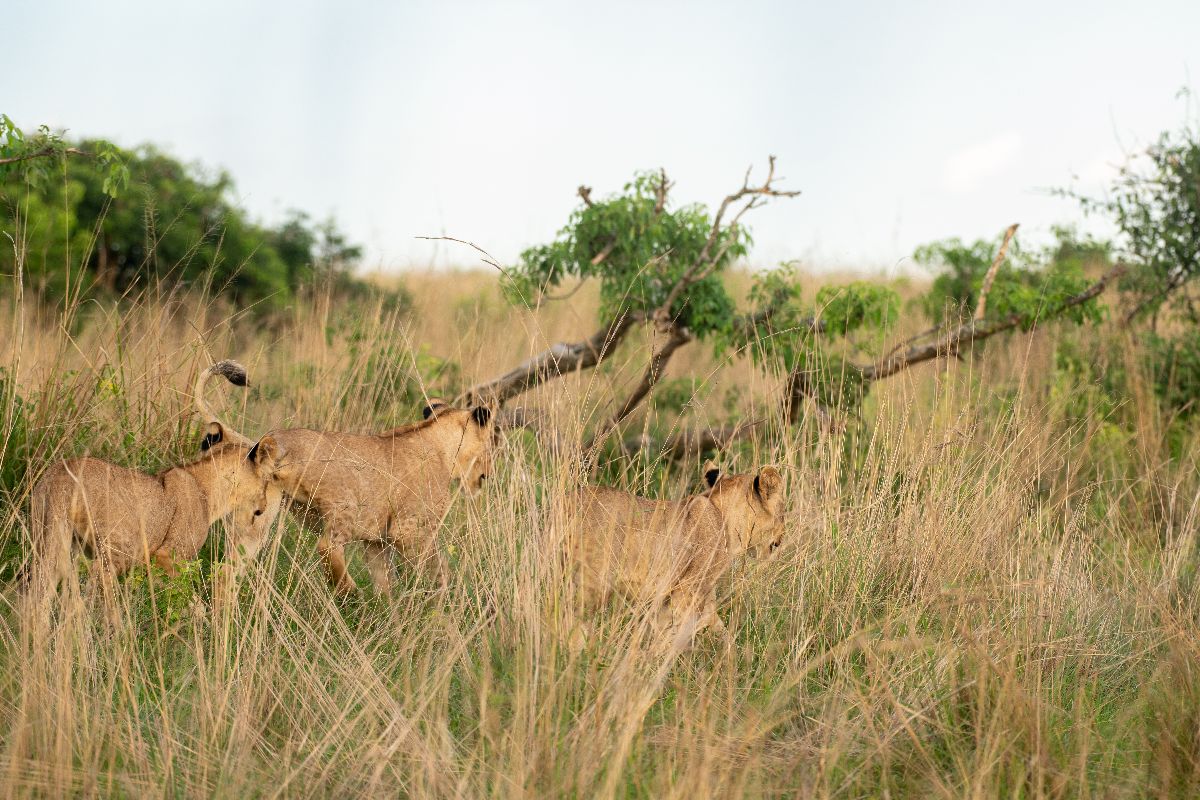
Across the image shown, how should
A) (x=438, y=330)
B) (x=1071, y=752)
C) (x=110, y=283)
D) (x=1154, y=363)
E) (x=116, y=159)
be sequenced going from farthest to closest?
(x=110, y=283) < (x=438, y=330) < (x=1154, y=363) < (x=116, y=159) < (x=1071, y=752)

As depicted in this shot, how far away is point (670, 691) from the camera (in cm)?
442

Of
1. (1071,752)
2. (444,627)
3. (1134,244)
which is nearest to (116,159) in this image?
(444,627)

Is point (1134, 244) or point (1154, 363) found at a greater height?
point (1134, 244)

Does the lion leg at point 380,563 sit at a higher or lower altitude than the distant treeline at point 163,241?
lower

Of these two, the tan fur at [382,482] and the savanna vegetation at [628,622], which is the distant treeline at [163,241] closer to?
the savanna vegetation at [628,622]

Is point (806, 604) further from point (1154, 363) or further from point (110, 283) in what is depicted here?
point (110, 283)

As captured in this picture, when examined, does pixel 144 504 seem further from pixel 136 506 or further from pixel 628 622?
pixel 628 622

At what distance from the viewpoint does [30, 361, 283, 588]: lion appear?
15.0ft

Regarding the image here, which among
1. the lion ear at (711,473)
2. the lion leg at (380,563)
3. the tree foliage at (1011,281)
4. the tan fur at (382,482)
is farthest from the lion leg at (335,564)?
the tree foliage at (1011,281)

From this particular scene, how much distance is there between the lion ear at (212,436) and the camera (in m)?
5.30

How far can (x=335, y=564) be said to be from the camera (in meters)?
5.39

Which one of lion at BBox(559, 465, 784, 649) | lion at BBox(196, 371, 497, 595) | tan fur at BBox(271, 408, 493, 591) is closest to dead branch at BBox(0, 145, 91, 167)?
lion at BBox(196, 371, 497, 595)

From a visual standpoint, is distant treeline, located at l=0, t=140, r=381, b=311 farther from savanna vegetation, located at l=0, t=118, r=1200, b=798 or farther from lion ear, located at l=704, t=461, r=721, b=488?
lion ear, located at l=704, t=461, r=721, b=488

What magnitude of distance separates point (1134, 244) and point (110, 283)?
1114 centimetres
